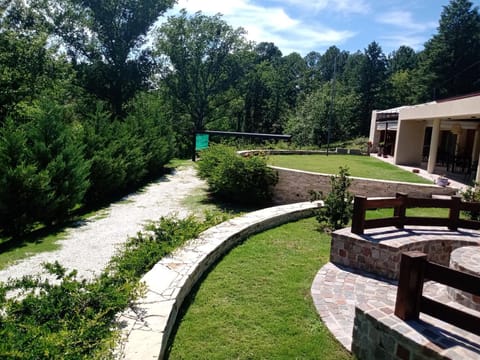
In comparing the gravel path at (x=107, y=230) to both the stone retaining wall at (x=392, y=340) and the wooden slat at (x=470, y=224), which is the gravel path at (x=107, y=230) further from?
the wooden slat at (x=470, y=224)

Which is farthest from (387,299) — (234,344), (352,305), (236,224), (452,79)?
(452,79)

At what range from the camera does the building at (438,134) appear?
1189 centimetres

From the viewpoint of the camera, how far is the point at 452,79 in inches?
1426

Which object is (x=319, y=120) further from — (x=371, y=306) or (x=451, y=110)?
(x=371, y=306)

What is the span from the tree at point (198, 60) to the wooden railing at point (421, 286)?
28.6m

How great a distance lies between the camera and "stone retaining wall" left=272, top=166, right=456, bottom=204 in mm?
9781

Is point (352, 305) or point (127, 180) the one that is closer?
point (352, 305)

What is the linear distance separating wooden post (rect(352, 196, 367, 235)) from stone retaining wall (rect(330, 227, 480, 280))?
11cm

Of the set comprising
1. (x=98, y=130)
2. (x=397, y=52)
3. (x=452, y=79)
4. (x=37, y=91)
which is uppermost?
(x=397, y=52)

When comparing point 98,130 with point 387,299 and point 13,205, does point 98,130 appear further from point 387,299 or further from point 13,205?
point 387,299

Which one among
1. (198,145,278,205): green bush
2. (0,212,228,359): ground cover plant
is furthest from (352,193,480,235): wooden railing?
(198,145,278,205): green bush

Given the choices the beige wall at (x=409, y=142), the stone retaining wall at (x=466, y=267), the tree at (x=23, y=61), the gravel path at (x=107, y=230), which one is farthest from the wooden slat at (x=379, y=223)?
the tree at (x=23, y=61)

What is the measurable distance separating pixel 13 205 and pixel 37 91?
34.1 feet

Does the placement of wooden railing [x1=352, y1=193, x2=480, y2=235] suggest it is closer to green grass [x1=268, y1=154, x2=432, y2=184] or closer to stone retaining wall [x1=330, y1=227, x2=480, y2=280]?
stone retaining wall [x1=330, y1=227, x2=480, y2=280]
